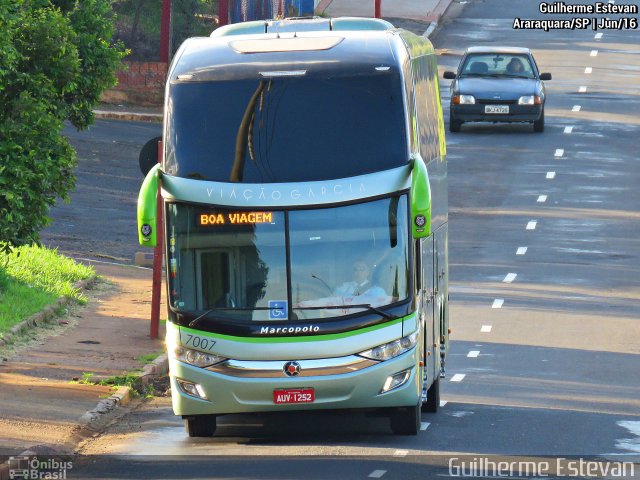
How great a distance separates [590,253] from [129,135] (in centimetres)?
1428

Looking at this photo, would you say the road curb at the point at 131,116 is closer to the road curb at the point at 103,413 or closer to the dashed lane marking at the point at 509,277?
the dashed lane marking at the point at 509,277

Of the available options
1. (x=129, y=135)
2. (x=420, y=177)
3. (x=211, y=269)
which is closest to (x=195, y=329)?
(x=211, y=269)

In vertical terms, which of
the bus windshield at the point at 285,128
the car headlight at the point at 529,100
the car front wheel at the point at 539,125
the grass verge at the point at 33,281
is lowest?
the car front wheel at the point at 539,125

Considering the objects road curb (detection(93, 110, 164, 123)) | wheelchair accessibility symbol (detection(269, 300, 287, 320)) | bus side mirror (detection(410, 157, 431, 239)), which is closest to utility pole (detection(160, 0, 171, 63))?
road curb (detection(93, 110, 164, 123))

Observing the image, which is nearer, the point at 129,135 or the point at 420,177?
the point at 420,177

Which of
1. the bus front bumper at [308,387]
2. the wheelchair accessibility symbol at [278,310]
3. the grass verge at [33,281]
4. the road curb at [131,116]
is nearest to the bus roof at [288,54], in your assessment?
the wheelchair accessibility symbol at [278,310]

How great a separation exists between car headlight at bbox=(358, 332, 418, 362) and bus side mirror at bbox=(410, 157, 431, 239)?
0.96m

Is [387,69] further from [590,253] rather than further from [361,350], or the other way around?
[590,253]

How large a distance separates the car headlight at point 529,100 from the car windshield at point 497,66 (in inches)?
37.1

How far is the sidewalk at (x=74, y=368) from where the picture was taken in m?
16.2

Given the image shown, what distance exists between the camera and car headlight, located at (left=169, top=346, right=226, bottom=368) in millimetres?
15164

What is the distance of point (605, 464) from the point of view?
14.4 metres

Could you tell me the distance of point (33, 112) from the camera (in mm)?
17453

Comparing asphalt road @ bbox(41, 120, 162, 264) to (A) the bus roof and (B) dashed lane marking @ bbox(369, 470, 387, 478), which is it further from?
(B) dashed lane marking @ bbox(369, 470, 387, 478)
